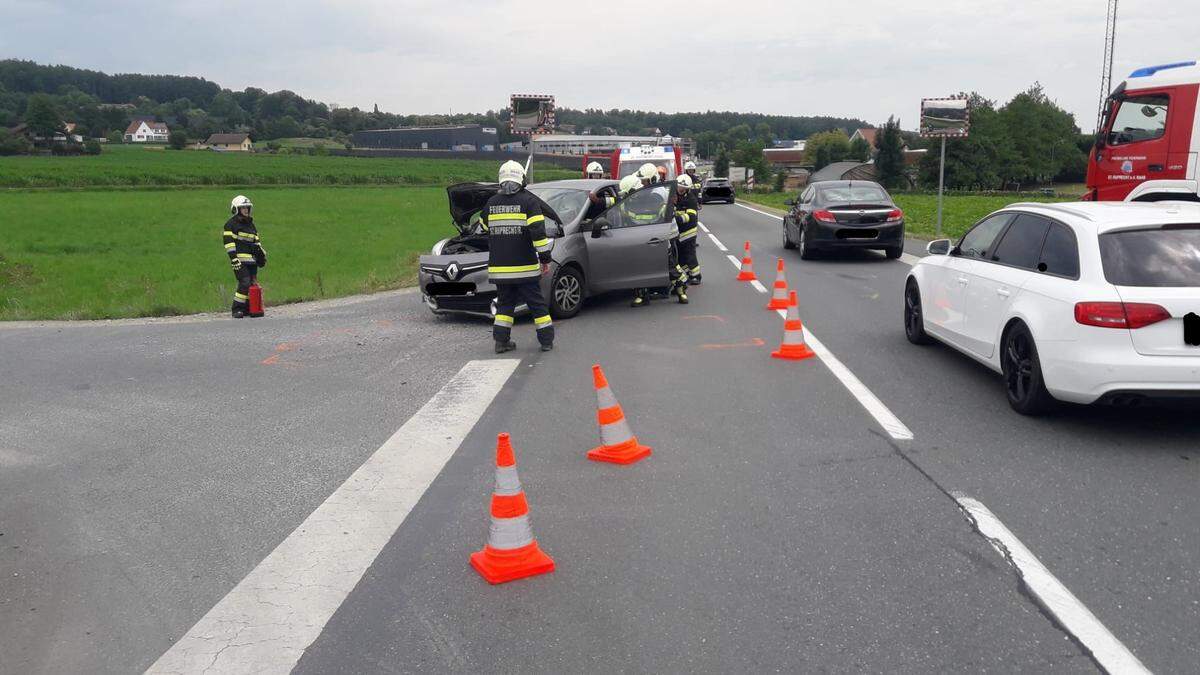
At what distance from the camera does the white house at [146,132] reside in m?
123

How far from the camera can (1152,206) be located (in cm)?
703

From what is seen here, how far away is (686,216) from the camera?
13586 mm

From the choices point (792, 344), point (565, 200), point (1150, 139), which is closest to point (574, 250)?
point (565, 200)

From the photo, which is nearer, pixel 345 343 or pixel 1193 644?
pixel 1193 644

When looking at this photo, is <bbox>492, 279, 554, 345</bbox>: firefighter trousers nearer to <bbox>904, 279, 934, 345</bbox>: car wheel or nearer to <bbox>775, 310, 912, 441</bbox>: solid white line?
<bbox>775, 310, 912, 441</bbox>: solid white line

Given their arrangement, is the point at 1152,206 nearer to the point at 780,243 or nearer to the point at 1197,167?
the point at 1197,167

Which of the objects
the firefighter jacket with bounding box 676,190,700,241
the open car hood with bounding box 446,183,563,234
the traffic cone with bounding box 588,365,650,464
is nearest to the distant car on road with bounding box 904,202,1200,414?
the traffic cone with bounding box 588,365,650,464

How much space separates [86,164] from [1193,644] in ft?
248

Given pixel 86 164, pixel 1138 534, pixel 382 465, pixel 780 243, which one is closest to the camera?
pixel 1138 534

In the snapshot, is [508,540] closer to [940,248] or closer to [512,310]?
A: [512,310]

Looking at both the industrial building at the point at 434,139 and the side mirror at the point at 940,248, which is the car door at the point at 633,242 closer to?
the side mirror at the point at 940,248

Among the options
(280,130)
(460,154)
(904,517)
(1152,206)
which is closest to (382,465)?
(904,517)

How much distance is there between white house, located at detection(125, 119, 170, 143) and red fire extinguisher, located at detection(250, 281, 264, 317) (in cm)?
11910

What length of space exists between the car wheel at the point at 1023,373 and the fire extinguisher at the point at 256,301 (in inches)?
394
